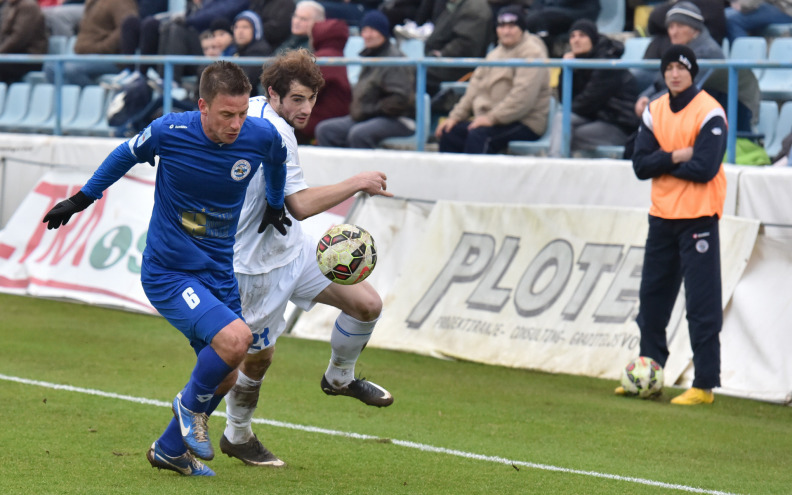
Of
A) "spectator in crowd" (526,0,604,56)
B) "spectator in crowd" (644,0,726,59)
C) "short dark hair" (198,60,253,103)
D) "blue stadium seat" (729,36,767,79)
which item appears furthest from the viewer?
"spectator in crowd" (526,0,604,56)

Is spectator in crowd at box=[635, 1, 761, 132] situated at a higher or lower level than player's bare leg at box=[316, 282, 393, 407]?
higher

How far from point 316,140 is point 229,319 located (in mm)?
7531

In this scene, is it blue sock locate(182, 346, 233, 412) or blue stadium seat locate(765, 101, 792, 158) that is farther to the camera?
blue stadium seat locate(765, 101, 792, 158)

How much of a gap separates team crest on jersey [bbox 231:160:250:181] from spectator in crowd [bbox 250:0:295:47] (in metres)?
8.96

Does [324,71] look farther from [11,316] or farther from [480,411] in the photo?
[480,411]

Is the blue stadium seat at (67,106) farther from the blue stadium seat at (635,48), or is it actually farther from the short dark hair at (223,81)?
the short dark hair at (223,81)

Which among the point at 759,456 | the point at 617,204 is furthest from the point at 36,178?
the point at 759,456

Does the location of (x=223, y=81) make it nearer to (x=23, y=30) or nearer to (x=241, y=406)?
(x=241, y=406)

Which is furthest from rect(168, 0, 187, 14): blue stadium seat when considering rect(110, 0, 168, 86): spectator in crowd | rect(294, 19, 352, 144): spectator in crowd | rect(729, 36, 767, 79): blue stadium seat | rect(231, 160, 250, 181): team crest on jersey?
rect(231, 160, 250, 181): team crest on jersey

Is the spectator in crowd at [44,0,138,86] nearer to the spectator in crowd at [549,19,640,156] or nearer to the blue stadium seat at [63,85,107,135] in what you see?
the blue stadium seat at [63,85,107,135]

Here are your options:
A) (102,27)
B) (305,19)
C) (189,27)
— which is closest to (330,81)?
(305,19)

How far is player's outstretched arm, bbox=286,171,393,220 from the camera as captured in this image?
19.4ft

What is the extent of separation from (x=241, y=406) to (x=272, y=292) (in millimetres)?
639

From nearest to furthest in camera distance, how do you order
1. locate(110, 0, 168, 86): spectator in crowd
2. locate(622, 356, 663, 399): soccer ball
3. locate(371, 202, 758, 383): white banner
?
locate(622, 356, 663, 399): soccer ball, locate(371, 202, 758, 383): white banner, locate(110, 0, 168, 86): spectator in crowd
